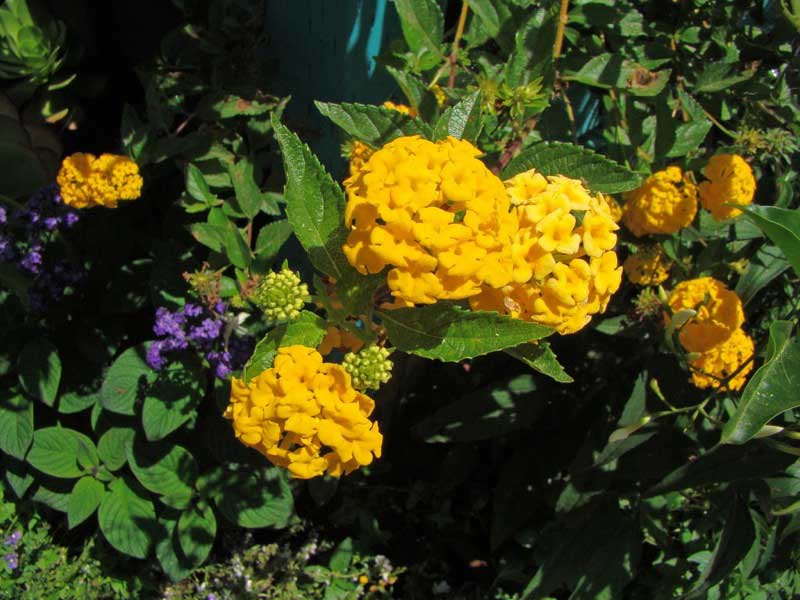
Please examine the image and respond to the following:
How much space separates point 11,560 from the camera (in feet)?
7.02

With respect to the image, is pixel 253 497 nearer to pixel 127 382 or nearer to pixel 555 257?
pixel 127 382

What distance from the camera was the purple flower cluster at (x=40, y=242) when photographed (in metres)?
1.78

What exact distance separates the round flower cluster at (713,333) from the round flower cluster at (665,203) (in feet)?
0.46

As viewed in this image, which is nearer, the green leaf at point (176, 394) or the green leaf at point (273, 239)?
the green leaf at point (273, 239)

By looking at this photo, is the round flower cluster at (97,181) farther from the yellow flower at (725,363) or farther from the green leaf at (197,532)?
the yellow flower at (725,363)

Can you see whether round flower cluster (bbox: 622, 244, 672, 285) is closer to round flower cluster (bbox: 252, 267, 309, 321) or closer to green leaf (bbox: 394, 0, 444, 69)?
green leaf (bbox: 394, 0, 444, 69)

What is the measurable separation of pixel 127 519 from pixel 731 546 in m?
1.53

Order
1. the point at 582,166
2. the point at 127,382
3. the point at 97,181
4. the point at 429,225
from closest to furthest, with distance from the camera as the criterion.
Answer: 1. the point at 429,225
2. the point at 582,166
3. the point at 97,181
4. the point at 127,382

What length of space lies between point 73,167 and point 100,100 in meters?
0.75

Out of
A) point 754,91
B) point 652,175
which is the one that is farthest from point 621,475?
point 754,91

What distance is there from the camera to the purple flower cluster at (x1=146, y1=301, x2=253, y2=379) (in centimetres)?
164

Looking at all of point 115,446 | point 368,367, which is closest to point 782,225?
point 368,367

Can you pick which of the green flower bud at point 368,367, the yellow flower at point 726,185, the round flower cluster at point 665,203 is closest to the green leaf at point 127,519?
the green flower bud at point 368,367

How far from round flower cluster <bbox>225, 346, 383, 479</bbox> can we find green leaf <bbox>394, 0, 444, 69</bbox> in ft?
2.42
